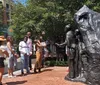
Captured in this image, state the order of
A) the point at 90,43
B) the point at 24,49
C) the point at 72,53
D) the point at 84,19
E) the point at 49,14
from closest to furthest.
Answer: the point at 90,43
the point at 84,19
the point at 72,53
the point at 24,49
the point at 49,14

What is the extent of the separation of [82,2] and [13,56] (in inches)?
303

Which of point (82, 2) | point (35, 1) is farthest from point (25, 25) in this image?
point (82, 2)

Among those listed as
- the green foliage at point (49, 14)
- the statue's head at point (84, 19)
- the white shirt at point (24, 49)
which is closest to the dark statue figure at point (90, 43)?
the statue's head at point (84, 19)

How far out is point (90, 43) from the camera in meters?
7.88

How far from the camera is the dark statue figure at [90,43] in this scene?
7.76 m

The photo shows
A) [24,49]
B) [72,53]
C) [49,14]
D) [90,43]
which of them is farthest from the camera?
[49,14]

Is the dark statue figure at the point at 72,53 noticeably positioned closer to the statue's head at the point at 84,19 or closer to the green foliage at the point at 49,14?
the statue's head at the point at 84,19

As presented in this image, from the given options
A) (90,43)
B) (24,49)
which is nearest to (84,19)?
(90,43)

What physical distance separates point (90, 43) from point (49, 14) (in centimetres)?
879

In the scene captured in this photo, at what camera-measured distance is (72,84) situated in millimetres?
8477

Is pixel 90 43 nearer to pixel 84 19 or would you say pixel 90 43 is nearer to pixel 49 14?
pixel 84 19

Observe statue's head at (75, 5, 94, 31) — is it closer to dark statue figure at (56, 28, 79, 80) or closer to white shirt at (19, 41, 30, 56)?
dark statue figure at (56, 28, 79, 80)

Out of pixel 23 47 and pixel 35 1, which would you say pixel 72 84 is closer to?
pixel 23 47

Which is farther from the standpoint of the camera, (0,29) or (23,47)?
(0,29)
